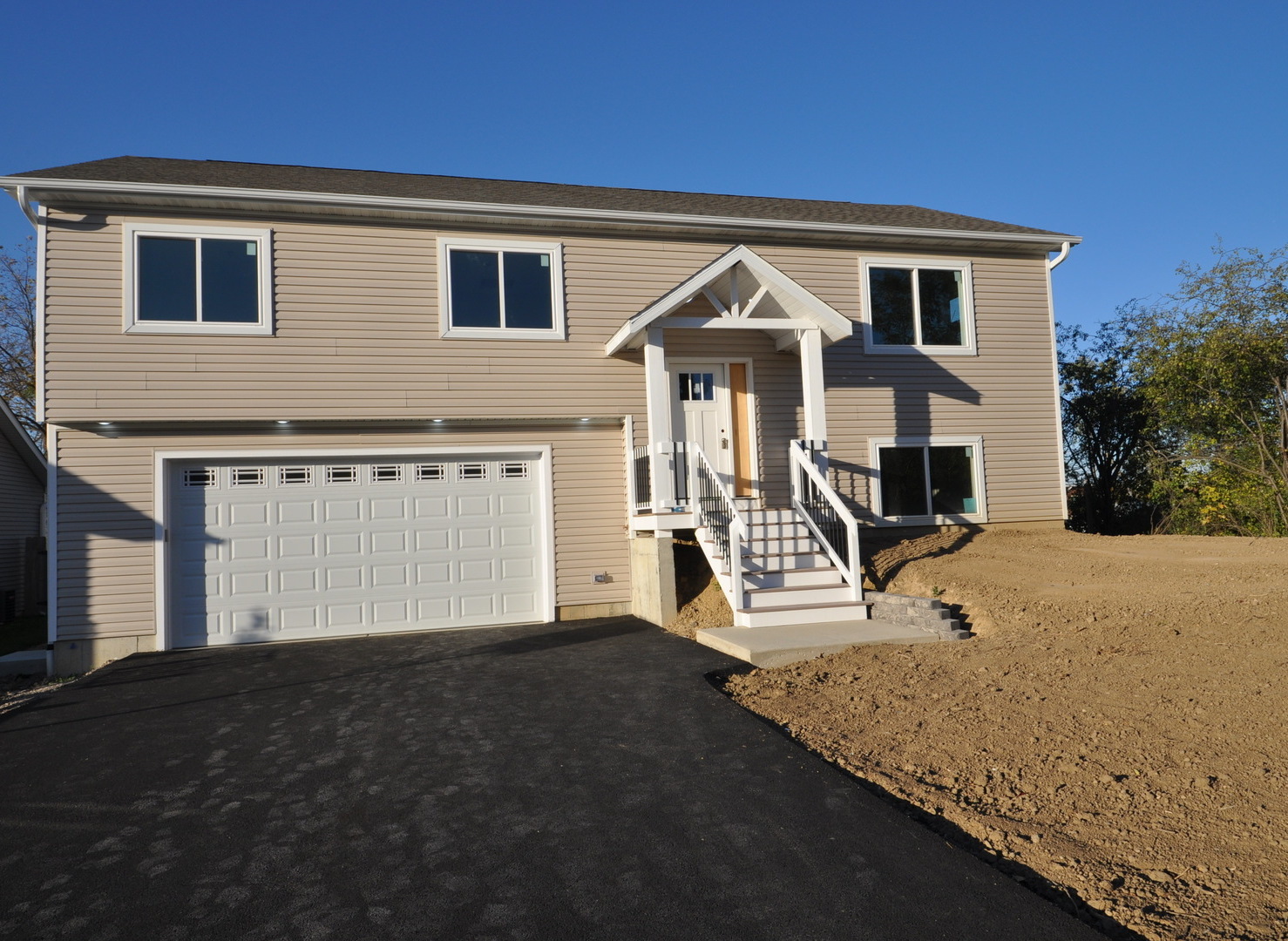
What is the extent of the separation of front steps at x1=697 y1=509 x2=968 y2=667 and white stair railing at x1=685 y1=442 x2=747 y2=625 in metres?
0.08

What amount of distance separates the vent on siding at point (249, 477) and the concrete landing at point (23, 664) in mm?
2952

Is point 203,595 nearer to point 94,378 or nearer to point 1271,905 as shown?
point 94,378

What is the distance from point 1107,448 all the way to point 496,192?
1370 cm

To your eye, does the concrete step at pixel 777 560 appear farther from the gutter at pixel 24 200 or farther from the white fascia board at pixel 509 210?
the gutter at pixel 24 200

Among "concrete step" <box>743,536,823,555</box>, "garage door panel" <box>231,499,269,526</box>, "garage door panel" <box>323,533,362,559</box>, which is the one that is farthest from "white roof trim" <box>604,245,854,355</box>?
"garage door panel" <box>231,499,269,526</box>

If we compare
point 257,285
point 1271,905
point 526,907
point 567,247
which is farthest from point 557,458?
point 1271,905

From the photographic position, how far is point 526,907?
3197 millimetres

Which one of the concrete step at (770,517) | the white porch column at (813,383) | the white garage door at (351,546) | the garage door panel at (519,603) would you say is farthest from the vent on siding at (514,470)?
the white porch column at (813,383)

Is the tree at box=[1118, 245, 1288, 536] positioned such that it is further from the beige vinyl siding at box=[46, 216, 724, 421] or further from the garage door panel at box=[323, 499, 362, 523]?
the garage door panel at box=[323, 499, 362, 523]

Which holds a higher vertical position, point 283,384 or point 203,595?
point 283,384

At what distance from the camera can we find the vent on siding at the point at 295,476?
32.7 feet

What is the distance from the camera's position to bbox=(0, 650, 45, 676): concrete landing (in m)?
9.55

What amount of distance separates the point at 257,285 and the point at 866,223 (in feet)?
27.0

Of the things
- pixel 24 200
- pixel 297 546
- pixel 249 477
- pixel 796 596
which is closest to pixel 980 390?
pixel 796 596
